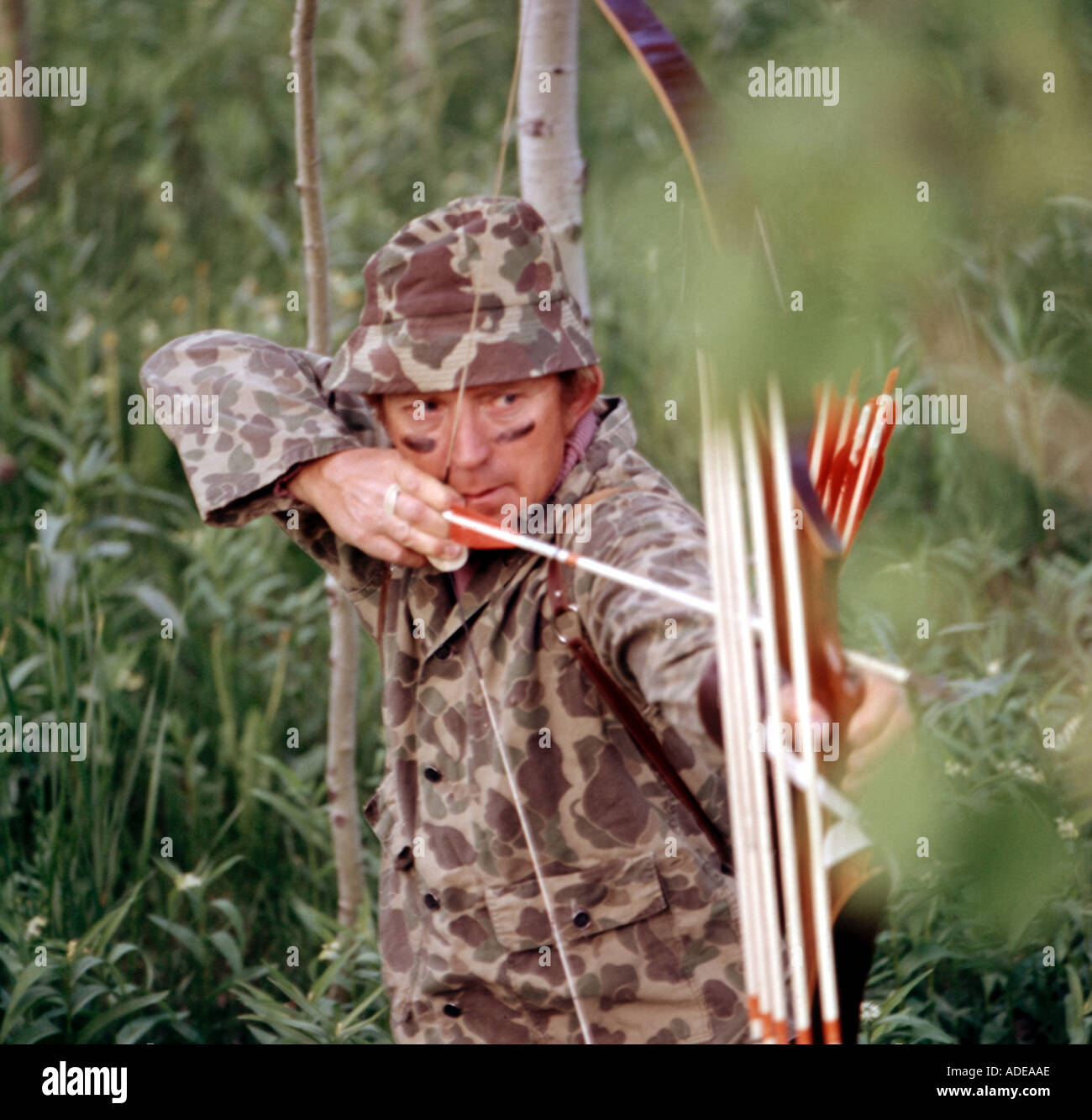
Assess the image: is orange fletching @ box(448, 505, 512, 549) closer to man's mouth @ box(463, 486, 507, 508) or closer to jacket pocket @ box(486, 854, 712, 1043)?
man's mouth @ box(463, 486, 507, 508)

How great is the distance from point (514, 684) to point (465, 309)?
41 centimetres

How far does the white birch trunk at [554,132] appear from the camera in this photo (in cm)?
217

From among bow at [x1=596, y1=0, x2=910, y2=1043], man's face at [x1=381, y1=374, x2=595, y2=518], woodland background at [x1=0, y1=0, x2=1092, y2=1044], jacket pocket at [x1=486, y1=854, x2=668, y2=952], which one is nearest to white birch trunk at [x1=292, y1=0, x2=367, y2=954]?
woodland background at [x1=0, y1=0, x2=1092, y2=1044]

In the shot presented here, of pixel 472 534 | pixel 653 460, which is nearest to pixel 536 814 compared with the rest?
pixel 472 534

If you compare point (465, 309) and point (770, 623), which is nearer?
point (770, 623)

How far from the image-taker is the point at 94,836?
2.45 metres

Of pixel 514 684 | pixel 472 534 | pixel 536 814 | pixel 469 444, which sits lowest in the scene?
pixel 536 814

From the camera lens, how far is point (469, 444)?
1547mm

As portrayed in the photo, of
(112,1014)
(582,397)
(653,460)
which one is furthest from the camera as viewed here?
(653,460)

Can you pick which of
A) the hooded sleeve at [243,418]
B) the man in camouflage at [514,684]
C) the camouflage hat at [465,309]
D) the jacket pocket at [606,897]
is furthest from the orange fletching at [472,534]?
the jacket pocket at [606,897]

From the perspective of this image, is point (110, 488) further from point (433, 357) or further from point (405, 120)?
point (405, 120)

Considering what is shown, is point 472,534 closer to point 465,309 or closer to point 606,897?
point 465,309

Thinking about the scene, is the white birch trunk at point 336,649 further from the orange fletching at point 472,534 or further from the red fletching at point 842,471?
the red fletching at point 842,471
